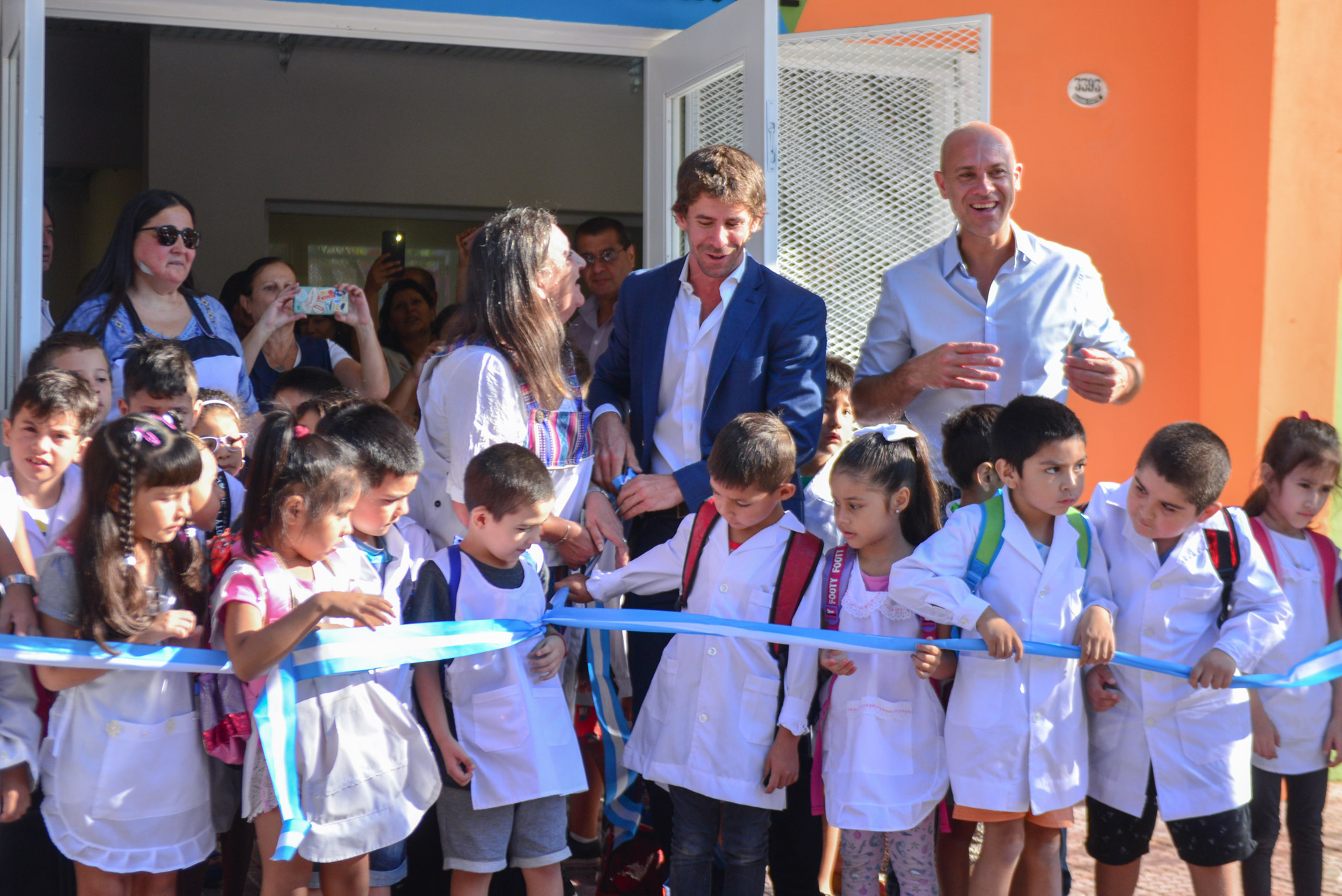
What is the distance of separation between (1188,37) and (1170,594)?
3.49 meters

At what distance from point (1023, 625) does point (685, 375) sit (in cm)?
109

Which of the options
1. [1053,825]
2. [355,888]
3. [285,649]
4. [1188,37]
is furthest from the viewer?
[1188,37]

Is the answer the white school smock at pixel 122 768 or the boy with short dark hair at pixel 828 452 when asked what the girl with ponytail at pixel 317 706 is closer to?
the white school smock at pixel 122 768

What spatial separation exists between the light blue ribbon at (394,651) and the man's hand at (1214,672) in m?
0.03

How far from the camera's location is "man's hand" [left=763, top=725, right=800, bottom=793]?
286 cm

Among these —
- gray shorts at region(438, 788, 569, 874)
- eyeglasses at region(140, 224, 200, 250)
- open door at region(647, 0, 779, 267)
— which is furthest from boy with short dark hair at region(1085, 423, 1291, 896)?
eyeglasses at region(140, 224, 200, 250)

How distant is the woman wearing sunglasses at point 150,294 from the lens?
3764 mm

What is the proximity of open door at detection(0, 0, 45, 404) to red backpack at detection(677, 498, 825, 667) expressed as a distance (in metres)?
2.34

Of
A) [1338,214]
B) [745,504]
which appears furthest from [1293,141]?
[745,504]

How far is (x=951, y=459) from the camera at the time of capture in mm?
3322

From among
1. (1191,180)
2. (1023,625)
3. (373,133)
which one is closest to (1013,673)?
(1023,625)

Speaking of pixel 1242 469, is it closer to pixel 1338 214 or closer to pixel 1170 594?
pixel 1338 214

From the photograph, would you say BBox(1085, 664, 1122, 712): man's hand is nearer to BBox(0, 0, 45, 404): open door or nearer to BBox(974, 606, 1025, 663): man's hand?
BBox(974, 606, 1025, 663): man's hand

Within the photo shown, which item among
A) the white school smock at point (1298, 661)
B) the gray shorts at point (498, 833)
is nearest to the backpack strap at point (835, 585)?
the gray shorts at point (498, 833)
